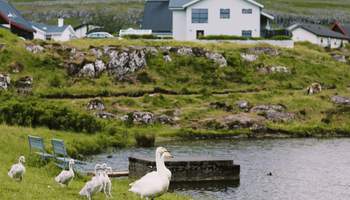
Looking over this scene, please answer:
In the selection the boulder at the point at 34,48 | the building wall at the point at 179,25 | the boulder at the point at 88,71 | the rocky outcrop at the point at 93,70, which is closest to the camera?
the boulder at the point at 88,71

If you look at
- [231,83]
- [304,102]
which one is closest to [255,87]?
[231,83]

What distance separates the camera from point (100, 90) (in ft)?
271

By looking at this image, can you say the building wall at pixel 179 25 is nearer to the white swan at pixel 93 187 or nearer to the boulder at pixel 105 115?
the boulder at pixel 105 115

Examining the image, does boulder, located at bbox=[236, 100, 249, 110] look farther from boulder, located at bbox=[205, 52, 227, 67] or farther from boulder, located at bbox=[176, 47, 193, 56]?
boulder, located at bbox=[176, 47, 193, 56]

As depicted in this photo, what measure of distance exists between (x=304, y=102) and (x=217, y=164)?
38880 mm

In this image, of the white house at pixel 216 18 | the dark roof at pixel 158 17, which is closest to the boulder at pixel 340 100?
the white house at pixel 216 18

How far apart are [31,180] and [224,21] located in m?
81.5

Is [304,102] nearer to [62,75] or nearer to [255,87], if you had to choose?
[255,87]

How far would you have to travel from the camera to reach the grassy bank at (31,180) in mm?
25734

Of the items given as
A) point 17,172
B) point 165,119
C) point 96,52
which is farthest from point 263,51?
point 17,172

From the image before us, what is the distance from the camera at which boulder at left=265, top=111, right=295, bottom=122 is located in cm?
7581

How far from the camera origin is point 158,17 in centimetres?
11894

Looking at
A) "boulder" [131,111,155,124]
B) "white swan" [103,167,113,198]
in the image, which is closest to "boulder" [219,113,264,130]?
"boulder" [131,111,155,124]

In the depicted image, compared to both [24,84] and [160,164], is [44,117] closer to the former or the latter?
[24,84]
